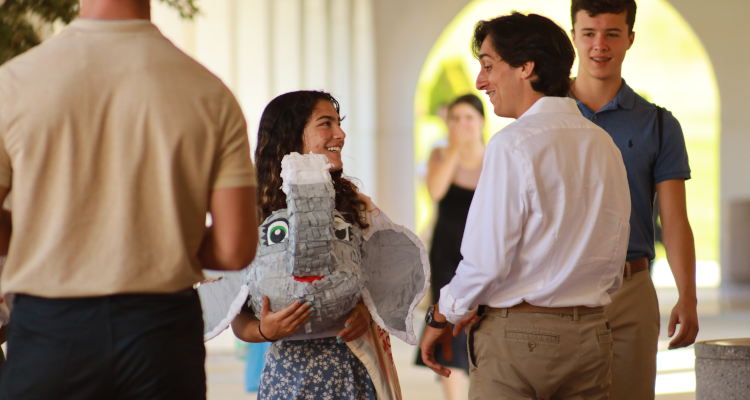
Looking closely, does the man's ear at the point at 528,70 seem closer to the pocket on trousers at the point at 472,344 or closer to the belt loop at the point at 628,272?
the pocket on trousers at the point at 472,344

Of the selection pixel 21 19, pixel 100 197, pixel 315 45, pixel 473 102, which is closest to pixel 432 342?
pixel 100 197

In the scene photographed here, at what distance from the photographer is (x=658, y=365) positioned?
17.7 ft

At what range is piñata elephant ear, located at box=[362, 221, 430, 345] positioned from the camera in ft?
7.00

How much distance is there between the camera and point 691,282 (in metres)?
2.34

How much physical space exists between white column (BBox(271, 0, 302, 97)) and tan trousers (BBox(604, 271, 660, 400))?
15.8 feet

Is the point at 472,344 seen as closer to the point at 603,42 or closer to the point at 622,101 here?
the point at 622,101

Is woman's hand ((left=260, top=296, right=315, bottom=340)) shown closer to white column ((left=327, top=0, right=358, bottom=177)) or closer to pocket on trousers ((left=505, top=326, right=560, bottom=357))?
pocket on trousers ((left=505, top=326, right=560, bottom=357))

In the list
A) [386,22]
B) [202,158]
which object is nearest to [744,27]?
[386,22]

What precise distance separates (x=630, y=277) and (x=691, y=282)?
0.78ft

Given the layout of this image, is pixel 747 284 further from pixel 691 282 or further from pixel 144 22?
pixel 144 22

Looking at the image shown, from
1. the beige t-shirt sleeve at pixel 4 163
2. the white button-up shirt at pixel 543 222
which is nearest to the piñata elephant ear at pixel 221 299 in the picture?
the white button-up shirt at pixel 543 222

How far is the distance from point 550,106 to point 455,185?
2.46 metres

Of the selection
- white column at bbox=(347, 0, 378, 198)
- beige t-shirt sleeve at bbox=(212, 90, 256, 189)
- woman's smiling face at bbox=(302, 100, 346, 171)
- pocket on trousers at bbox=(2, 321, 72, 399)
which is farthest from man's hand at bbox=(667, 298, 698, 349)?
white column at bbox=(347, 0, 378, 198)

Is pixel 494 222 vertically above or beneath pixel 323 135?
beneath
